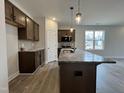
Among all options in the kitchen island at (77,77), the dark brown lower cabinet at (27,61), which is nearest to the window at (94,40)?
the dark brown lower cabinet at (27,61)

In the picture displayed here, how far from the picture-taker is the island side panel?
80.4 inches

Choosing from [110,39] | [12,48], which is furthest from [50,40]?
[110,39]

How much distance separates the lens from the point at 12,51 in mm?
3943

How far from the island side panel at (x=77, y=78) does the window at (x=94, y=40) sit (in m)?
7.17

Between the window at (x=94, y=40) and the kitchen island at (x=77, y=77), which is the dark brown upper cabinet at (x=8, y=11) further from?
the window at (x=94, y=40)

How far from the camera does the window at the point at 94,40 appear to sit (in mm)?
9031

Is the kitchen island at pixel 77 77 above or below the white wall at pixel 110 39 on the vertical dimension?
below

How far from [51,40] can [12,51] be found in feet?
11.7

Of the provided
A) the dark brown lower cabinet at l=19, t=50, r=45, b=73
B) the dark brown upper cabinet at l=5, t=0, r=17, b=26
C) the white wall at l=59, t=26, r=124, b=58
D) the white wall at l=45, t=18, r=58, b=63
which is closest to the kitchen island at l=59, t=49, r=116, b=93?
the dark brown upper cabinet at l=5, t=0, r=17, b=26

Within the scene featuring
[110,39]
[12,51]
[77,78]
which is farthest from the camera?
[110,39]

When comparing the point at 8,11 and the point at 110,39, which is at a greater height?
the point at 8,11

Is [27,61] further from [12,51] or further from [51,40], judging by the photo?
[51,40]

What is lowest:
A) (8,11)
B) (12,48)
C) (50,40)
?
(12,48)

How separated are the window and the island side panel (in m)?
7.17
